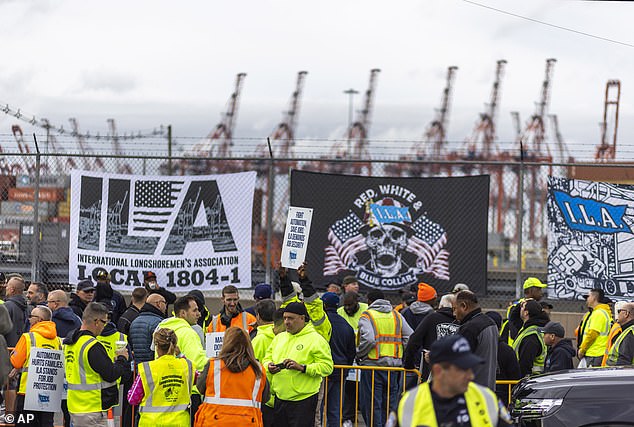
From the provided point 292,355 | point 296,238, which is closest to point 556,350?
point 296,238

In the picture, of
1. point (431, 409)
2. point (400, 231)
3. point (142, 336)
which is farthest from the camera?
point (400, 231)

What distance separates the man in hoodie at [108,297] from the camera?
543 inches

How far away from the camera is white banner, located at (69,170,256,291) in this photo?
1496 centimetres

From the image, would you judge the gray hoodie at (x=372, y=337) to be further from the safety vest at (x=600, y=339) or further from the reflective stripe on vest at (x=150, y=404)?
the reflective stripe on vest at (x=150, y=404)

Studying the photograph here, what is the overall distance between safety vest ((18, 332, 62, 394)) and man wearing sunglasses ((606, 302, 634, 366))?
625 centimetres

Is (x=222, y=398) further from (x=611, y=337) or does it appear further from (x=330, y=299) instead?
(x=611, y=337)

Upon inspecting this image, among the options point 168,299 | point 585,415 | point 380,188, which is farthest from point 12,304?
point 585,415

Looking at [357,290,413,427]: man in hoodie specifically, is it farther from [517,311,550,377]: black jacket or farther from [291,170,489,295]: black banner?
[291,170,489,295]: black banner

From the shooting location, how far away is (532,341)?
1063 centimetres

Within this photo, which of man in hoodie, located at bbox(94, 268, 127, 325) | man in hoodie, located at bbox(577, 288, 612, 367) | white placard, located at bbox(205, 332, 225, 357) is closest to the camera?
white placard, located at bbox(205, 332, 225, 357)

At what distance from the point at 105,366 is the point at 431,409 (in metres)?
4.37

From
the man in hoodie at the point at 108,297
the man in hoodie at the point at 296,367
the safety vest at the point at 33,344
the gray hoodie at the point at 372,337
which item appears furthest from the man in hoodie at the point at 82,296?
the man in hoodie at the point at 296,367

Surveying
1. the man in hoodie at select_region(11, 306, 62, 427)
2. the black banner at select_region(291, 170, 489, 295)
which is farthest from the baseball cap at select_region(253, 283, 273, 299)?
the black banner at select_region(291, 170, 489, 295)

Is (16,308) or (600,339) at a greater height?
(16,308)
